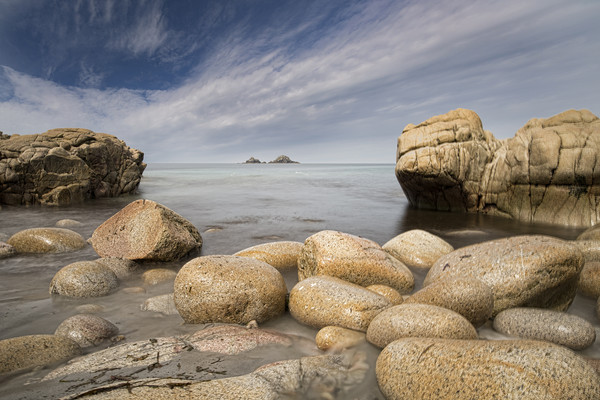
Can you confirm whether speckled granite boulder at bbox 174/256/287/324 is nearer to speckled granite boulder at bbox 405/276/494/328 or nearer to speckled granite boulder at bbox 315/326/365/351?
speckled granite boulder at bbox 315/326/365/351

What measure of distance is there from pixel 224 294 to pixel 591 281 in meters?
5.30

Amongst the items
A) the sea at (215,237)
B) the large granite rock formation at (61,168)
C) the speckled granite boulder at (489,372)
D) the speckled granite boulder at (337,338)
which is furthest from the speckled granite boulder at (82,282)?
the large granite rock formation at (61,168)

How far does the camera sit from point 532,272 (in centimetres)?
382

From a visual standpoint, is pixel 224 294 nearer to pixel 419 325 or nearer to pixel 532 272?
pixel 419 325

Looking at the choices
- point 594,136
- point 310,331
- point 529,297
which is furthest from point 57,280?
point 594,136

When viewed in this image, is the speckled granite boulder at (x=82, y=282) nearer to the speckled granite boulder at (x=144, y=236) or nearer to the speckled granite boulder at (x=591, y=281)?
the speckled granite boulder at (x=144, y=236)

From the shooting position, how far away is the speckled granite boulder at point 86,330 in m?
3.30

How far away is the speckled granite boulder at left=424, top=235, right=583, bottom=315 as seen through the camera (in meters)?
3.82

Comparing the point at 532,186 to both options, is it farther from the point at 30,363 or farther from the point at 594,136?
the point at 30,363

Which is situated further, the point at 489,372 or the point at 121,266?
the point at 121,266

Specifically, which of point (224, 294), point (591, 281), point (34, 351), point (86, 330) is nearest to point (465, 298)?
point (591, 281)

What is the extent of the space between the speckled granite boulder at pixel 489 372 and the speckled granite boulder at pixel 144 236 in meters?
5.07

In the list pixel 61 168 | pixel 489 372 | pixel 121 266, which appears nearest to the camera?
pixel 489 372

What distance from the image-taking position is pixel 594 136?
9.76 metres
